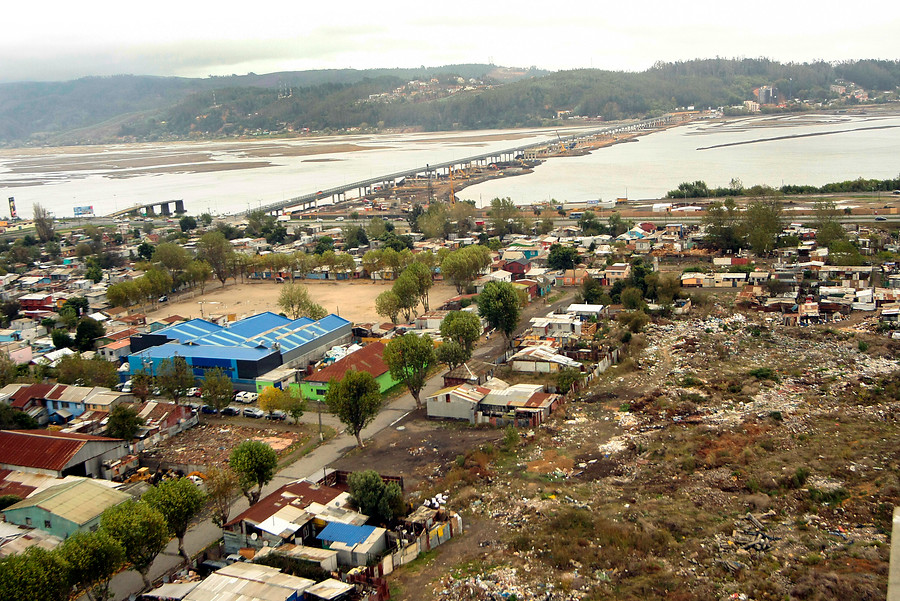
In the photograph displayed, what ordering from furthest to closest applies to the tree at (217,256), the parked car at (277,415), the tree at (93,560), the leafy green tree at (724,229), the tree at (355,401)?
the tree at (217,256) < the leafy green tree at (724,229) < the parked car at (277,415) < the tree at (355,401) < the tree at (93,560)

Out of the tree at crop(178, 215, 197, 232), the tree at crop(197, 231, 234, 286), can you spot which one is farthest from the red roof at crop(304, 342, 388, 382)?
the tree at crop(178, 215, 197, 232)

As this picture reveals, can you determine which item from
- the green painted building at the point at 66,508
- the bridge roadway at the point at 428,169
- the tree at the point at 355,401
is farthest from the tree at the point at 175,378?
the bridge roadway at the point at 428,169

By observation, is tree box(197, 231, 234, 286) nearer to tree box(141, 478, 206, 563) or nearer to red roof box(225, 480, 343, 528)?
red roof box(225, 480, 343, 528)

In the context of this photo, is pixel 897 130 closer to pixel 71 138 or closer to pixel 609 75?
pixel 609 75

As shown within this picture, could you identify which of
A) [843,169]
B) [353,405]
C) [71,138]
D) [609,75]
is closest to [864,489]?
[353,405]

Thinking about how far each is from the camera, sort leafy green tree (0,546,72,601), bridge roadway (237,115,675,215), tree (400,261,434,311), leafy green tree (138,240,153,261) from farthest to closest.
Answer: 1. bridge roadway (237,115,675,215)
2. leafy green tree (138,240,153,261)
3. tree (400,261,434,311)
4. leafy green tree (0,546,72,601)

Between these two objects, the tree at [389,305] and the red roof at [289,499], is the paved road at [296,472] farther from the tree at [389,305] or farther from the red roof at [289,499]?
the tree at [389,305]
